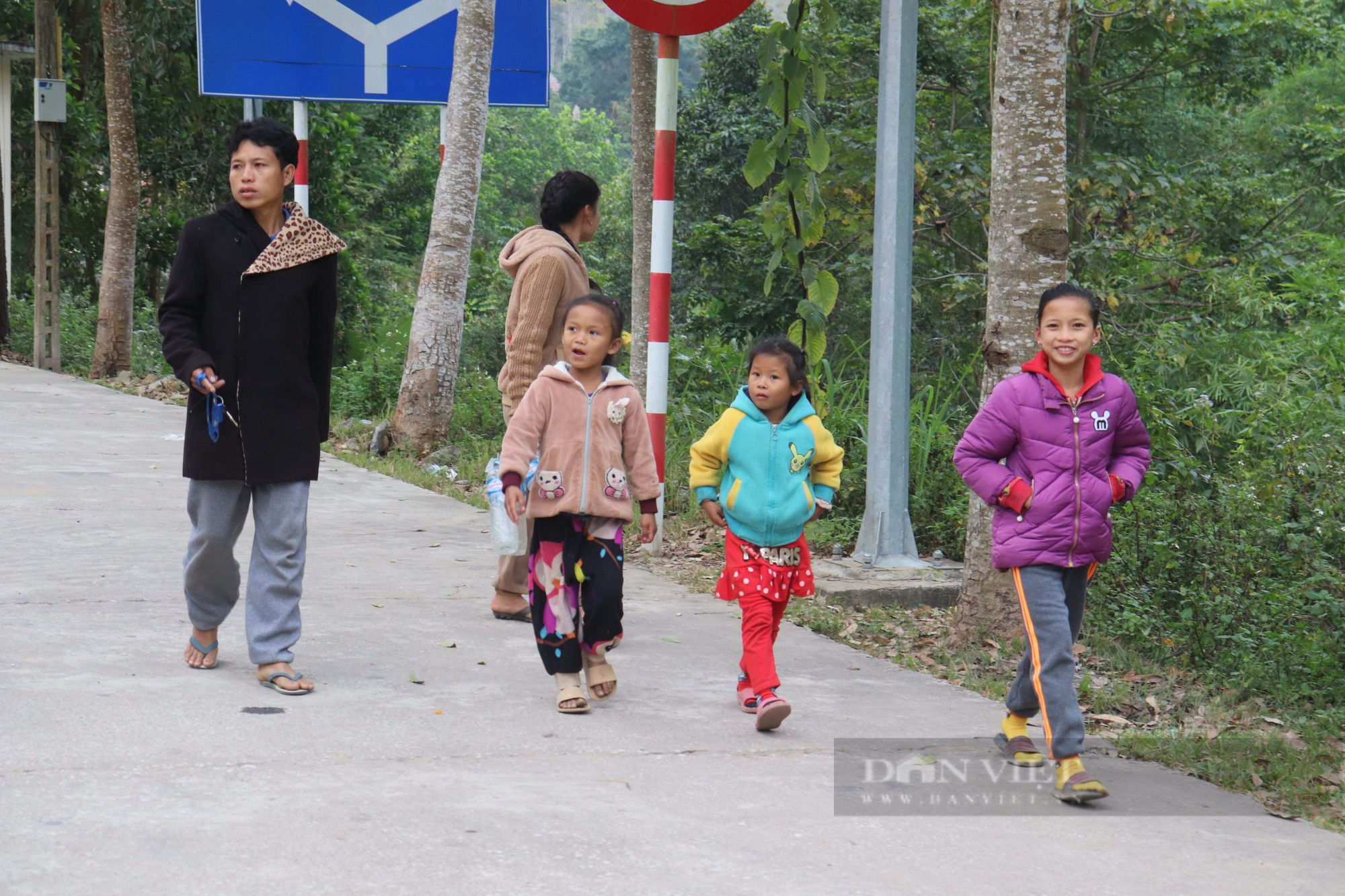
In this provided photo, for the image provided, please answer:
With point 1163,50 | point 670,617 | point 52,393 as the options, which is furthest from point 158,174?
point 670,617

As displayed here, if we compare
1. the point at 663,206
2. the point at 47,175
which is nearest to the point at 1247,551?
the point at 663,206

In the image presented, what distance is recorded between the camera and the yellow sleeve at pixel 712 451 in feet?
15.0

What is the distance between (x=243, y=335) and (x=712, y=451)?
159cm

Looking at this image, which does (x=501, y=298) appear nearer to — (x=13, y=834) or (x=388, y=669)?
(x=388, y=669)

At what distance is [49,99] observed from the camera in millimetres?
17188

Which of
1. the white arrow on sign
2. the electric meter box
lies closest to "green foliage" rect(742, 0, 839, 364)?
the white arrow on sign

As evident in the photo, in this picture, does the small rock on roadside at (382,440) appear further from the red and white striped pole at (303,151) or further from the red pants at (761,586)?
the red pants at (761,586)

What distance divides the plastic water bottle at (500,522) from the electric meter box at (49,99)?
14326 mm

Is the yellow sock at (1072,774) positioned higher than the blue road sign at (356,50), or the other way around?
the blue road sign at (356,50)

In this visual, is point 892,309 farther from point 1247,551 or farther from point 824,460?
point 824,460

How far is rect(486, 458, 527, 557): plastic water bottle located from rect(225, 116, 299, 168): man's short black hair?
125 centimetres

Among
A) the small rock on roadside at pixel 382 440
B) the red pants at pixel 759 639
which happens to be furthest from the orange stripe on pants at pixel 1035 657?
the small rock on roadside at pixel 382 440

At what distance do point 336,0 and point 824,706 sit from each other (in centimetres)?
970

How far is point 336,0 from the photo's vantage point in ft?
41.0
